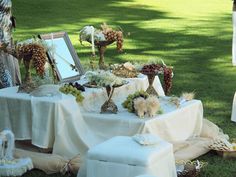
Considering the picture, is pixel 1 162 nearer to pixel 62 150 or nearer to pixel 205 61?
pixel 62 150

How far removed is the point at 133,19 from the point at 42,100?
44.4 feet

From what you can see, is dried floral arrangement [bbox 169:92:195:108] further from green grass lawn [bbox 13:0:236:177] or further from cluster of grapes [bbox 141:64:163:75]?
green grass lawn [bbox 13:0:236:177]

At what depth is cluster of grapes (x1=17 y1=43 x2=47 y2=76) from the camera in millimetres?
6953

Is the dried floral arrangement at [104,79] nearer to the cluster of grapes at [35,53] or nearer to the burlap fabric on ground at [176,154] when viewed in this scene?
the cluster of grapes at [35,53]

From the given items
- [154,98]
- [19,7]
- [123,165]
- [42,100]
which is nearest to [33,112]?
[42,100]

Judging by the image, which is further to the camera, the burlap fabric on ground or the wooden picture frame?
the wooden picture frame

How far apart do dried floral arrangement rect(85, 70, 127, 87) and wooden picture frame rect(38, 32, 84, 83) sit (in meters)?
0.49

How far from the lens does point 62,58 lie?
25.8 ft

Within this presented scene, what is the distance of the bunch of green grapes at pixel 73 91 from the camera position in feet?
23.1

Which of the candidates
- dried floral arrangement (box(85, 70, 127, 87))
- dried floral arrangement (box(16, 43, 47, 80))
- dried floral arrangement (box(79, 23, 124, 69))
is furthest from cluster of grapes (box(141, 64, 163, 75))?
dried floral arrangement (box(16, 43, 47, 80))

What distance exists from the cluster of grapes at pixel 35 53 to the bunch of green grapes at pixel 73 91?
1.00 feet

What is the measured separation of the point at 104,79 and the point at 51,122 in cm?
67

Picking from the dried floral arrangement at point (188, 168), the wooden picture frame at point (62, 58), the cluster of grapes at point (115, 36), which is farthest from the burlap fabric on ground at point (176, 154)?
Result: the cluster of grapes at point (115, 36)

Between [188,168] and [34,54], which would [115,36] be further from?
[188,168]
